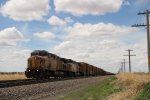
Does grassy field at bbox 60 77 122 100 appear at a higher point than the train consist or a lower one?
lower

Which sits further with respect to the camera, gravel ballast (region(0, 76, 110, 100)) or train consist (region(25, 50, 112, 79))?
train consist (region(25, 50, 112, 79))

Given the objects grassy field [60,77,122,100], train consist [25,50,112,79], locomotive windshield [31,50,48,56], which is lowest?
grassy field [60,77,122,100]

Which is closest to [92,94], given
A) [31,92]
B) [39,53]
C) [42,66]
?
[31,92]

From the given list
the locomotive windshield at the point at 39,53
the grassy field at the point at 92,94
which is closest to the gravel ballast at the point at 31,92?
the grassy field at the point at 92,94

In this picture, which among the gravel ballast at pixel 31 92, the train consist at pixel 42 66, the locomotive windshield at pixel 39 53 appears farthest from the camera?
the locomotive windshield at pixel 39 53

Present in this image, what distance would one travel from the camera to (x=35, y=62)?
158ft

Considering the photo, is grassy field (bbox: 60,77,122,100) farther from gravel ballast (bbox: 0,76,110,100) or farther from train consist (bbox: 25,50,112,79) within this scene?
train consist (bbox: 25,50,112,79)

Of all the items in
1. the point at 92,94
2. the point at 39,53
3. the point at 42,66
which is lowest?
the point at 92,94

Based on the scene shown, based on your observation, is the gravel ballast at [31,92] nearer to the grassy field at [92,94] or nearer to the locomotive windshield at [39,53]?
the grassy field at [92,94]

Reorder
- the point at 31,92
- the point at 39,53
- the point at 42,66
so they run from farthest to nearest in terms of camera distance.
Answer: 1. the point at 39,53
2. the point at 42,66
3. the point at 31,92

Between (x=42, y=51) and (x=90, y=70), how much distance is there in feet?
Answer: 153

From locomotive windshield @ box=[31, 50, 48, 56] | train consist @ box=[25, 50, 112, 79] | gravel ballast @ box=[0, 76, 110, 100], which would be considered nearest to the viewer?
gravel ballast @ box=[0, 76, 110, 100]

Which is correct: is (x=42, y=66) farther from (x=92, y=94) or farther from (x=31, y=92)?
(x=92, y=94)

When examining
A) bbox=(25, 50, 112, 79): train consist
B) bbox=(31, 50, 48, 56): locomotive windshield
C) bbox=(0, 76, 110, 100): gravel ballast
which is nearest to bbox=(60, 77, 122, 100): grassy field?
bbox=(0, 76, 110, 100): gravel ballast
